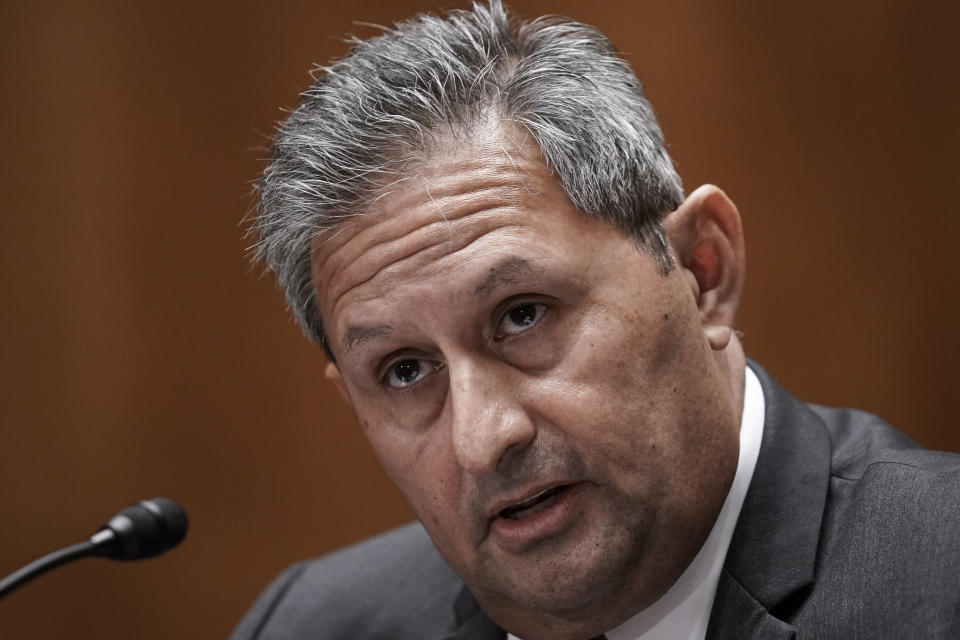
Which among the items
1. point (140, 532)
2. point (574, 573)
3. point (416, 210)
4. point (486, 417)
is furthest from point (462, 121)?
point (140, 532)

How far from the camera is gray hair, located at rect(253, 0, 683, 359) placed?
1627 millimetres

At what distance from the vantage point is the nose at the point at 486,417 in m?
1.50

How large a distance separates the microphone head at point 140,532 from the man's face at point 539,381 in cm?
39

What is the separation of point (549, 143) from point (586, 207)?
0.35ft

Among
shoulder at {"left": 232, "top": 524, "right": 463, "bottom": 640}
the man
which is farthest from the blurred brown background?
the man

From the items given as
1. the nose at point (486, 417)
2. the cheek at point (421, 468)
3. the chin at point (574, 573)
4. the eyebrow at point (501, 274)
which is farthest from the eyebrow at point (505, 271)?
the chin at point (574, 573)

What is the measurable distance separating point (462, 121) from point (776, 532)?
75 cm

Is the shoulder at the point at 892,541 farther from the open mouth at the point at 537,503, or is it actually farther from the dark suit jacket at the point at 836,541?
the open mouth at the point at 537,503

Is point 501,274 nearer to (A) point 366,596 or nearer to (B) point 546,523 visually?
(B) point 546,523

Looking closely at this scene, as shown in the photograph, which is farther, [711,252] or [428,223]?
[711,252]

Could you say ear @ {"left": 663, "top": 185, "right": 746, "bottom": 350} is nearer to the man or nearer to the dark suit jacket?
the man

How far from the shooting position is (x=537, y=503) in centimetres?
155

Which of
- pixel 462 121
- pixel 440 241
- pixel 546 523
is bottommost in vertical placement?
pixel 546 523

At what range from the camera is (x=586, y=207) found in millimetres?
1592
